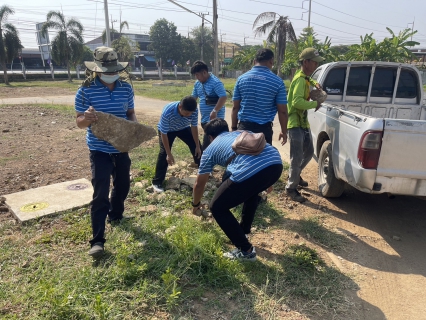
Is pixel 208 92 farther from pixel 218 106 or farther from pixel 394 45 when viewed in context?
pixel 394 45

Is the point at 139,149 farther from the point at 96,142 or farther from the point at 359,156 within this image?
the point at 359,156

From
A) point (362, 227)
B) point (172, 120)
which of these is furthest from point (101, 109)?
point (362, 227)

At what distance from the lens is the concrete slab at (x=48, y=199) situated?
3.84 meters

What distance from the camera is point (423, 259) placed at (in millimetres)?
3283

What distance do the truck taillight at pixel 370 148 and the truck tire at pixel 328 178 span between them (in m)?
0.90

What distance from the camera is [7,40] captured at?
30.2m

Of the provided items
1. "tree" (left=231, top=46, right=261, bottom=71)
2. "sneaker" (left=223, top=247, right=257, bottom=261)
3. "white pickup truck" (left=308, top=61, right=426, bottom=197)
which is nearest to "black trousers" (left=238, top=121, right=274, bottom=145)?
"white pickup truck" (left=308, top=61, right=426, bottom=197)

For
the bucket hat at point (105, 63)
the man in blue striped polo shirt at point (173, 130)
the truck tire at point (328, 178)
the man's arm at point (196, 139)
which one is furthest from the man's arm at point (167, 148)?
the truck tire at point (328, 178)

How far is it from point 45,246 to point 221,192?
176 centimetres

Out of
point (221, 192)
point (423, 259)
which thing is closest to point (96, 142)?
point (221, 192)

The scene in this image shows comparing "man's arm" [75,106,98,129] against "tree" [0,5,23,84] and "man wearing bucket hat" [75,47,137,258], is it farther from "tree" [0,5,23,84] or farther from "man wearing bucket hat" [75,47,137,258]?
"tree" [0,5,23,84]

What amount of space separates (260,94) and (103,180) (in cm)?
200

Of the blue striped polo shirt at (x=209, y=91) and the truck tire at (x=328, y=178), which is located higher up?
the blue striped polo shirt at (x=209, y=91)

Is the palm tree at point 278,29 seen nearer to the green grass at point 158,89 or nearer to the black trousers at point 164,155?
the green grass at point 158,89
